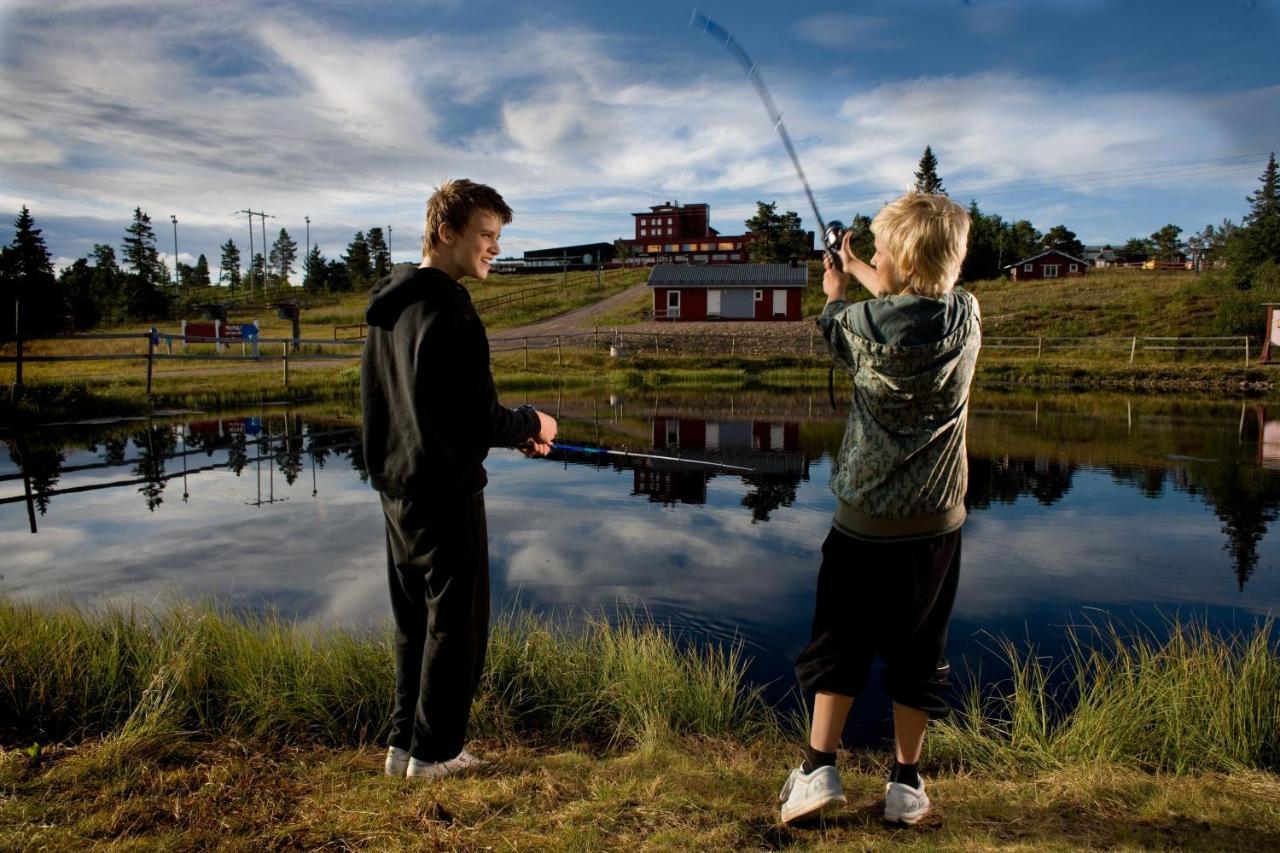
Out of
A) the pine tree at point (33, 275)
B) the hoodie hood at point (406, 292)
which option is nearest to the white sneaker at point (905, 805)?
the hoodie hood at point (406, 292)

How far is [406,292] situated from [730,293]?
171 ft

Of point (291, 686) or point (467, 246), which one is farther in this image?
point (291, 686)

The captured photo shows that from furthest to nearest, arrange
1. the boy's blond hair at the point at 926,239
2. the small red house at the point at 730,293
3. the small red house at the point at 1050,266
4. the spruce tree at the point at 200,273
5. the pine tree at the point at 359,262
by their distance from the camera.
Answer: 1. the spruce tree at the point at 200,273
2. the pine tree at the point at 359,262
3. the small red house at the point at 1050,266
4. the small red house at the point at 730,293
5. the boy's blond hair at the point at 926,239

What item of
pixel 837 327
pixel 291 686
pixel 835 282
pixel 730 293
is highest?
pixel 730 293

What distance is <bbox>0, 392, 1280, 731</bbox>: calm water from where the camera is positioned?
6305mm

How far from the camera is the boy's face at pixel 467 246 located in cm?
297

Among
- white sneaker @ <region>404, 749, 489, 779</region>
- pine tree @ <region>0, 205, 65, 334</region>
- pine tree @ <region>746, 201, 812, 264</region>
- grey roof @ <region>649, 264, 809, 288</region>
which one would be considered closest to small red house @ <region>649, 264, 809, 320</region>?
grey roof @ <region>649, 264, 809, 288</region>

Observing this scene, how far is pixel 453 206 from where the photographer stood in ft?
9.70

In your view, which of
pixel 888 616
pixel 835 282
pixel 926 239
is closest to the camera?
pixel 926 239

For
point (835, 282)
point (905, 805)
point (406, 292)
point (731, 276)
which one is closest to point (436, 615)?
point (406, 292)

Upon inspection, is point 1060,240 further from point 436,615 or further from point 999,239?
point 436,615

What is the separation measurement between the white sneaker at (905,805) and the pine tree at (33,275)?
162 feet

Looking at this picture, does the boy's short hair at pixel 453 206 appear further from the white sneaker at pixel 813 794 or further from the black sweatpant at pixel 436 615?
the white sneaker at pixel 813 794

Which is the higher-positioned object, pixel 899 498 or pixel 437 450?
pixel 437 450
